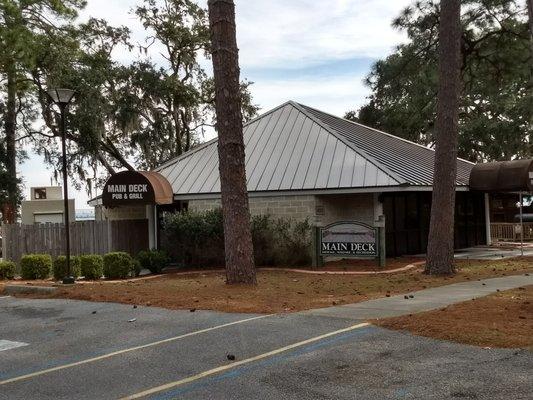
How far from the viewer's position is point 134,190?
1992 centimetres

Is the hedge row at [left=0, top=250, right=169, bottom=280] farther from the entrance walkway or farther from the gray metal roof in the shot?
the entrance walkway

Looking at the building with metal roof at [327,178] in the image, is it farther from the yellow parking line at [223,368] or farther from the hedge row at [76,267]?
the yellow parking line at [223,368]

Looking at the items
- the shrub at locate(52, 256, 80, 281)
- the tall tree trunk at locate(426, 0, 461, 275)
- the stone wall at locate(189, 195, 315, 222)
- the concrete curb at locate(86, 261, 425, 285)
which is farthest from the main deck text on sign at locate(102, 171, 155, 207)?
the tall tree trunk at locate(426, 0, 461, 275)

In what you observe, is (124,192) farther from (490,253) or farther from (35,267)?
(490,253)

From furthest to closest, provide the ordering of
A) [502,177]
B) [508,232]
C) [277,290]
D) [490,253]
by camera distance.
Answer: [508,232] < [502,177] < [490,253] < [277,290]

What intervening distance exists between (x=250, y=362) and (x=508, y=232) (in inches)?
937

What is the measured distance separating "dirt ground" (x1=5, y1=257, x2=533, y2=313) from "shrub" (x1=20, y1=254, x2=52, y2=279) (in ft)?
9.60

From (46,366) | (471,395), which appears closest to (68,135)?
(46,366)

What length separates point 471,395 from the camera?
507cm

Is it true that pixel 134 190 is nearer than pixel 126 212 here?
Yes

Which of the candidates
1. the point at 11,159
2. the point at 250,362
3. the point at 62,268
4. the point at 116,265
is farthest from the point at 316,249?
the point at 11,159

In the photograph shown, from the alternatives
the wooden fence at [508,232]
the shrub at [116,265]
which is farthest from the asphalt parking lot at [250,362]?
the wooden fence at [508,232]

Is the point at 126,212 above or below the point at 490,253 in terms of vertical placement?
above

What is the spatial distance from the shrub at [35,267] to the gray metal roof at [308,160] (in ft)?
19.3
